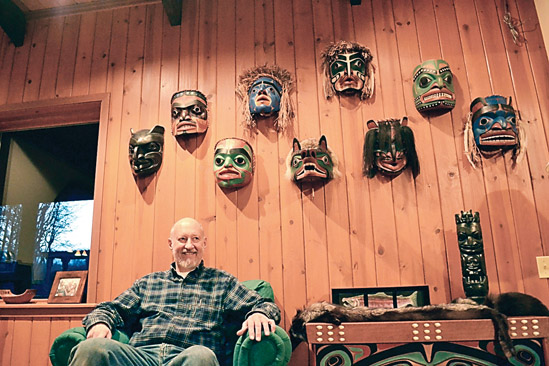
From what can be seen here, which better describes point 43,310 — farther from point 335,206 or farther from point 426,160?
point 426,160

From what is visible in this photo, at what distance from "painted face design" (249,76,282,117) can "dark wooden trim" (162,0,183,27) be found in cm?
84

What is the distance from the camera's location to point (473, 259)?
6.55ft

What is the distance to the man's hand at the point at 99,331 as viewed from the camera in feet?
5.47

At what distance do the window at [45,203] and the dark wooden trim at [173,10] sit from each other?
3.19ft

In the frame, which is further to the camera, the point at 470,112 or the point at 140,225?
the point at 140,225

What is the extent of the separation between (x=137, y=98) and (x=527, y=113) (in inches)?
97.3

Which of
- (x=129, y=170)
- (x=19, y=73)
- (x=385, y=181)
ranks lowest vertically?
(x=385, y=181)

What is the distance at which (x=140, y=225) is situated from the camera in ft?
8.73

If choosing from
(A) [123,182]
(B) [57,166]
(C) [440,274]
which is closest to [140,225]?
(A) [123,182]

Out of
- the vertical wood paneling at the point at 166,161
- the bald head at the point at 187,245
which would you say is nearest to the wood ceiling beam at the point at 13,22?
the vertical wood paneling at the point at 166,161

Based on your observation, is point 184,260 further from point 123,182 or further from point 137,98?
point 137,98

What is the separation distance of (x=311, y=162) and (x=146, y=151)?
3.45 feet

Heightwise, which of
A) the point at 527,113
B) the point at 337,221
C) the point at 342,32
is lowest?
the point at 337,221

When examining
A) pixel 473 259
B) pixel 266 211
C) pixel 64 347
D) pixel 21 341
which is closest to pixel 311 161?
pixel 266 211
